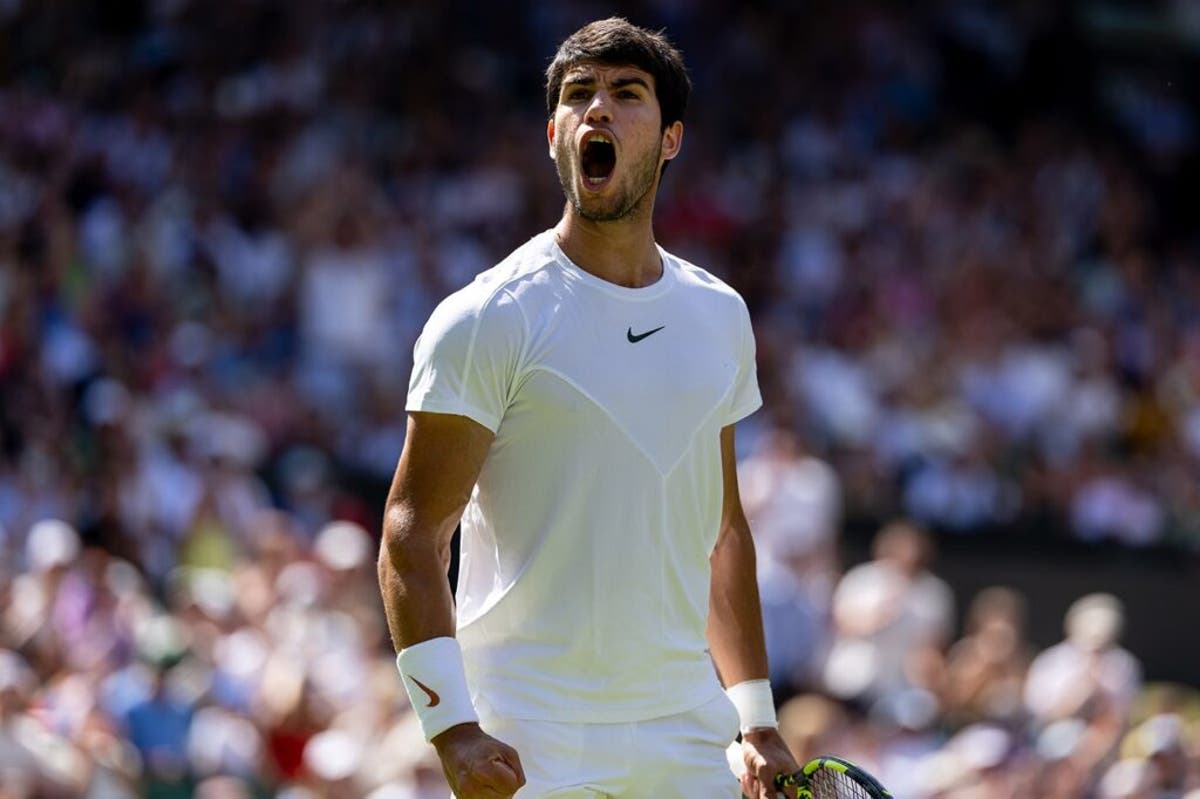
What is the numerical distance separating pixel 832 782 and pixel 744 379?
32.0 inches

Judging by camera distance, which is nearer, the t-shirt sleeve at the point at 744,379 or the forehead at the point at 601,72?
the forehead at the point at 601,72

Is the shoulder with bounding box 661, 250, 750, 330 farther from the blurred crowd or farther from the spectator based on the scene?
the spectator

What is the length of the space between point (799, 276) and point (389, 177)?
297 cm

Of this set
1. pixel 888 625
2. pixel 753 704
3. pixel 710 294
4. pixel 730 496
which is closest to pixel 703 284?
pixel 710 294

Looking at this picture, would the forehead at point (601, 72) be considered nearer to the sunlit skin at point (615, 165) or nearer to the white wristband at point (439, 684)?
the sunlit skin at point (615, 165)

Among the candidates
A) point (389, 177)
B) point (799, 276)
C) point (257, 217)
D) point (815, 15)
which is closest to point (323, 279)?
point (257, 217)

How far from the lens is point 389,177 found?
1439cm

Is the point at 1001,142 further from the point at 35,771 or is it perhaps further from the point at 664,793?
the point at 664,793

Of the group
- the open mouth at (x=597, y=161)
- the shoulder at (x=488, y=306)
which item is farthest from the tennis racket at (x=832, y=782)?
the open mouth at (x=597, y=161)

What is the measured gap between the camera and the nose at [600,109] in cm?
397

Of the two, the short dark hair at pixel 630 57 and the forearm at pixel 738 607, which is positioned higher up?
the short dark hair at pixel 630 57

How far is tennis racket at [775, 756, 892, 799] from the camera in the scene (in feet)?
13.0

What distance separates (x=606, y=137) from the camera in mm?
3973

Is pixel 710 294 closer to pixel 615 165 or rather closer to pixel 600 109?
pixel 615 165
